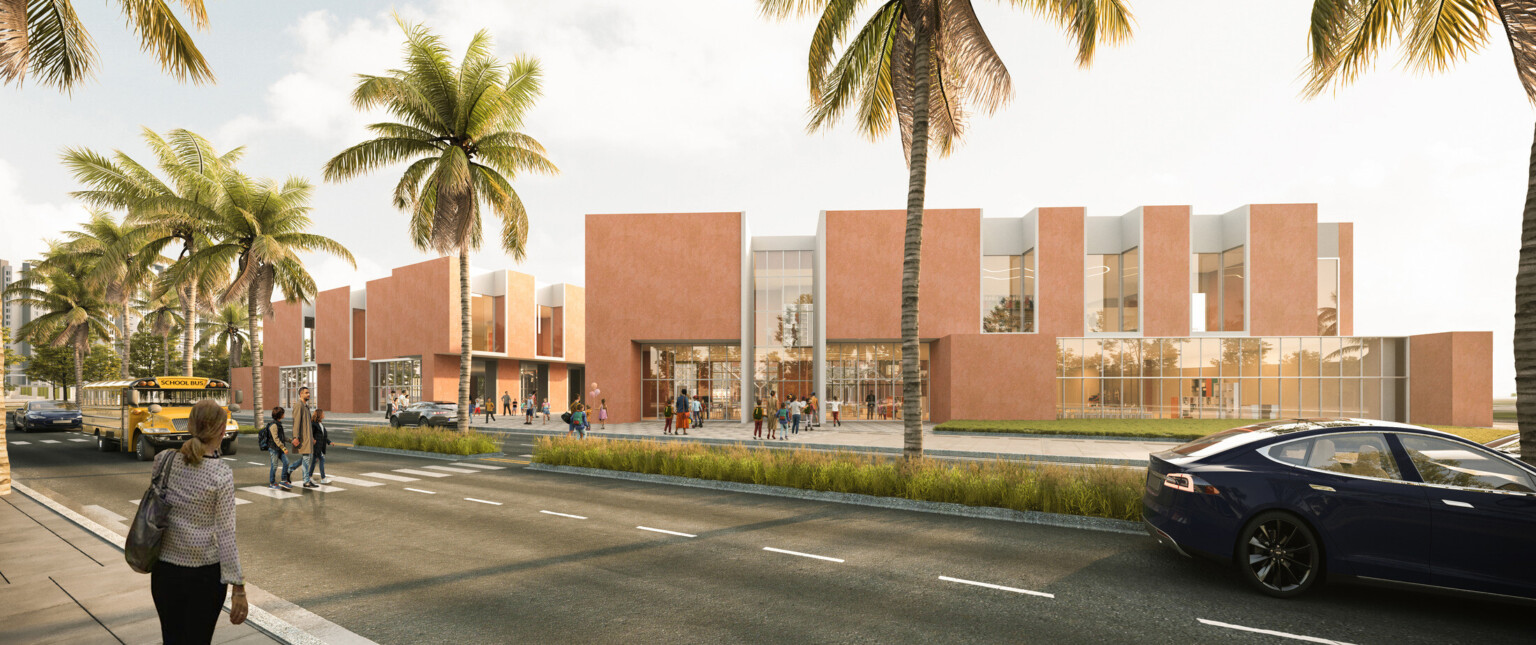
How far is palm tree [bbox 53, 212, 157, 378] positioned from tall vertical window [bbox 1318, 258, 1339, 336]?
4973 centimetres

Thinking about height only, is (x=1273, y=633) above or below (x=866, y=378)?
above

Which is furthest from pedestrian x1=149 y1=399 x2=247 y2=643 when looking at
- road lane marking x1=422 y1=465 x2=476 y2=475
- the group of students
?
road lane marking x1=422 y1=465 x2=476 y2=475

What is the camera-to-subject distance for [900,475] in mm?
10750

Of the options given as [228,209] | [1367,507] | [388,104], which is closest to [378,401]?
[228,209]

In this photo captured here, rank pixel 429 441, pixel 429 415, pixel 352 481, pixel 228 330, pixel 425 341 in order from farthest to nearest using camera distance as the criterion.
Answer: pixel 228 330
pixel 425 341
pixel 429 415
pixel 429 441
pixel 352 481

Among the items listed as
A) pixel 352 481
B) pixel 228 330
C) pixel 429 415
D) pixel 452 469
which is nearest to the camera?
pixel 352 481

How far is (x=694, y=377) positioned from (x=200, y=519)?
2896 centimetres

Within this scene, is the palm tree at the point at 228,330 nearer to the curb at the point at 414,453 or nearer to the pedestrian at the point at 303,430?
the curb at the point at 414,453

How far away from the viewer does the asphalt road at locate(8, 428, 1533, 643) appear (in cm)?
503

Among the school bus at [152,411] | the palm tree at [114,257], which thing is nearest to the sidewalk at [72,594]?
the school bus at [152,411]

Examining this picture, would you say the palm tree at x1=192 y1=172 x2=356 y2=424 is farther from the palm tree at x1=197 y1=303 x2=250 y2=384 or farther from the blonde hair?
the palm tree at x1=197 y1=303 x2=250 y2=384

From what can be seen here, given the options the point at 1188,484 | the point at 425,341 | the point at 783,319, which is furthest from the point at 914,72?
the point at 425,341

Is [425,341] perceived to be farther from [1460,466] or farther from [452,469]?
[1460,466]

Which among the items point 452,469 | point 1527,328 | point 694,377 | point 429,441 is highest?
point 1527,328
